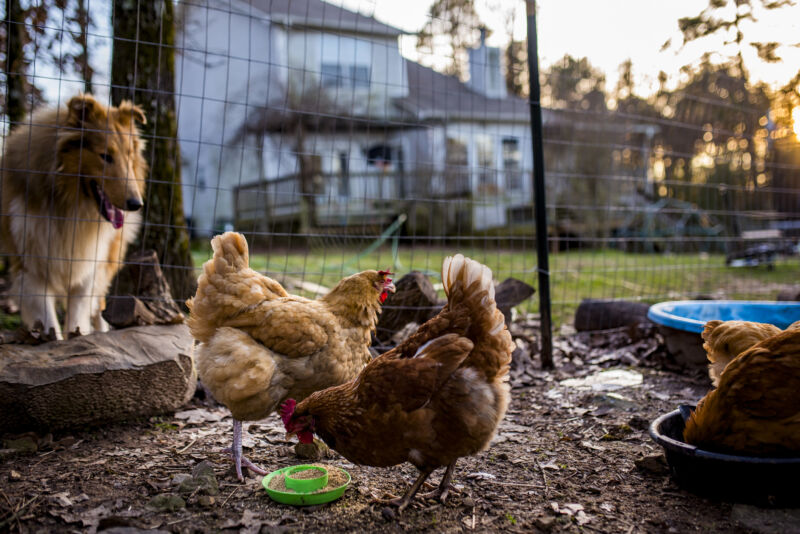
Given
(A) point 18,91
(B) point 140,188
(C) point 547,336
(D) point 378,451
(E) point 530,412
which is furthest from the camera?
(A) point 18,91

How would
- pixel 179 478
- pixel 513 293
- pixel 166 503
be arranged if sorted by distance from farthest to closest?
pixel 513 293 → pixel 179 478 → pixel 166 503

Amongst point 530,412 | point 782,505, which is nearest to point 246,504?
point 530,412

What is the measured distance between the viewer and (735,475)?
7.55ft

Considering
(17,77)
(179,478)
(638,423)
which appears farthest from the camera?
(17,77)

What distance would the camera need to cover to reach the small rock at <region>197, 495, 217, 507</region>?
2441 mm

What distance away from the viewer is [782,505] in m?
2.27

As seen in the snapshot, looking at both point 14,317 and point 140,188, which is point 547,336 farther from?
point 14,317

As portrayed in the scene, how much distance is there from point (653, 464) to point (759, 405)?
684mm

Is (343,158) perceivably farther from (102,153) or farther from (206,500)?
(206,500)

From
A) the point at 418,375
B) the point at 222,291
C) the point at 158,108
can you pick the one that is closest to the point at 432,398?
the point at 418,375

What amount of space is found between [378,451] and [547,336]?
273cm

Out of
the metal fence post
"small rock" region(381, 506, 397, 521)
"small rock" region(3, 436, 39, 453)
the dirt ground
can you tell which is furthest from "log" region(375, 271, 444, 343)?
"small rock" region(3, 436, 39, 453)

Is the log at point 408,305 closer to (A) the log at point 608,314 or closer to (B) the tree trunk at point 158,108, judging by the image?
(B) the tree trunk at point 158,108

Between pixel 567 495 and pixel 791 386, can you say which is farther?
pixel 567 495
